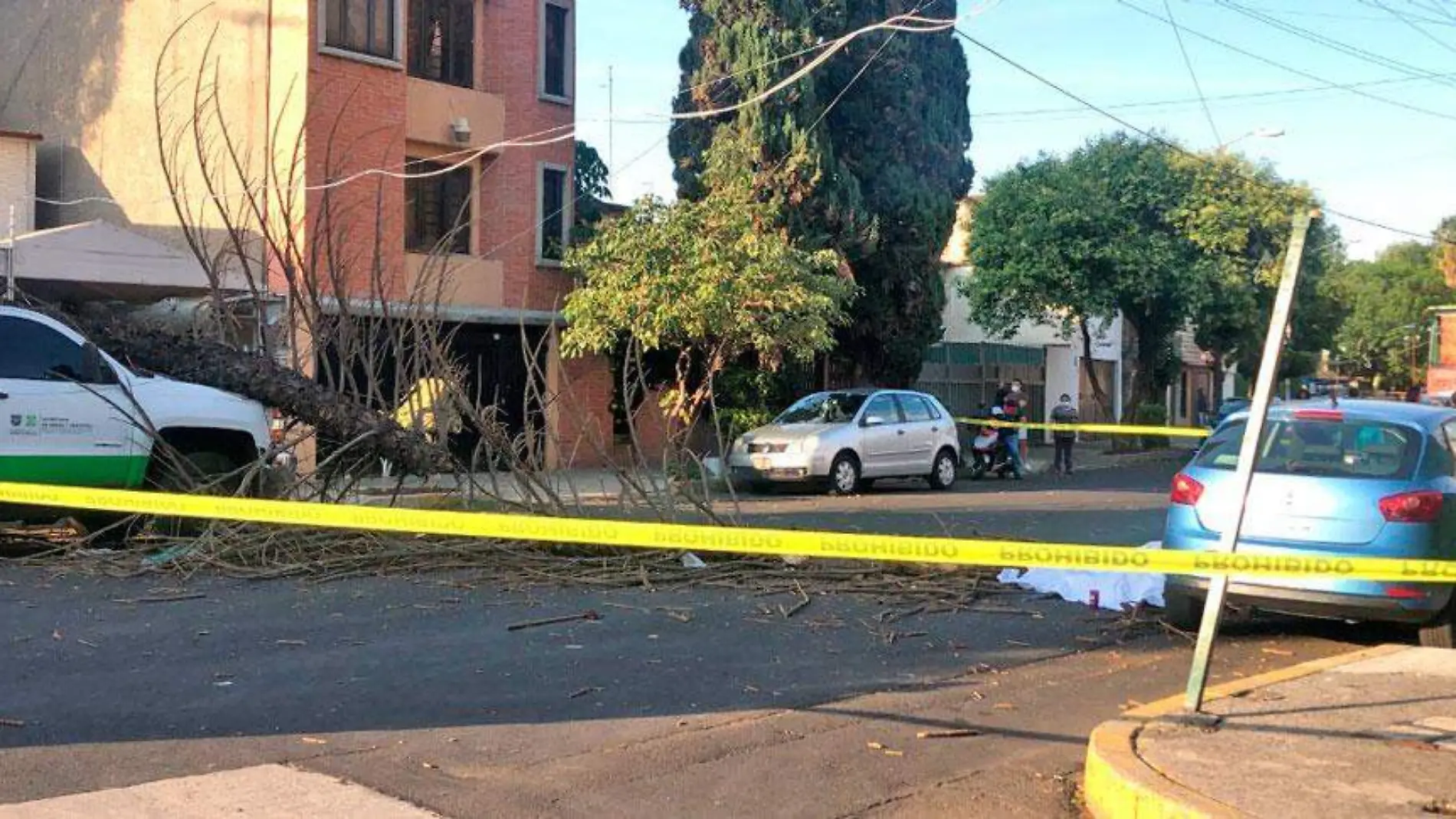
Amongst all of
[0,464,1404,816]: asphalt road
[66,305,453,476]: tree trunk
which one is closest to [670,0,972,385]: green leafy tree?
Answer: [66,305,453,476]: tree trunk

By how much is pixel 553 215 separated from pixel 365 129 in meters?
3.81

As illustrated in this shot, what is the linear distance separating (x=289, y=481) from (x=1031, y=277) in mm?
19330

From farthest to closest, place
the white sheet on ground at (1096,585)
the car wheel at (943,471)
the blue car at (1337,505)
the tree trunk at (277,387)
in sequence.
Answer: the car wheel at (943,471) → the tree trunk at (277,387) → the white sheet on ground at (1096,585) → the blue car at (1337,505)

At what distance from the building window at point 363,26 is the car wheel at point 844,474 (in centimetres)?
923

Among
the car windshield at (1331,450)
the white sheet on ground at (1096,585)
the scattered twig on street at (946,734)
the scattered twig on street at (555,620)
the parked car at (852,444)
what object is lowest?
the scattered twig on street at (946,734)

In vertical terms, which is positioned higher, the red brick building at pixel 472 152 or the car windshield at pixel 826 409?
the red brick building at pixel 472 152

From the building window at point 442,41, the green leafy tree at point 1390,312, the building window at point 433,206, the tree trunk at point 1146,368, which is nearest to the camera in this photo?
the building window at point 433,206

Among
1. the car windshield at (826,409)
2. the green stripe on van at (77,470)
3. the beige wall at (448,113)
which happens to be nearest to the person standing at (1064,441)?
the car windshield at (826,409)

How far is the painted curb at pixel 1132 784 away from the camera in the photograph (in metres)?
4.79

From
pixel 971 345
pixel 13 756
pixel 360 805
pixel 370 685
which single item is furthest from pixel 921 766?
pixel 971 345

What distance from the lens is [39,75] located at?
24078 millimetres

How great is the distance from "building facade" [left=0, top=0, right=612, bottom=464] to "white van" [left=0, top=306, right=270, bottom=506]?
691cm

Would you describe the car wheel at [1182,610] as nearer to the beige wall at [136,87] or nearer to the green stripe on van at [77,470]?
the green stripe on van at [77,470]

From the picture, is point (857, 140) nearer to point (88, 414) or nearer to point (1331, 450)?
point (88, 414)
